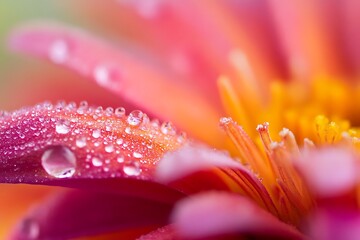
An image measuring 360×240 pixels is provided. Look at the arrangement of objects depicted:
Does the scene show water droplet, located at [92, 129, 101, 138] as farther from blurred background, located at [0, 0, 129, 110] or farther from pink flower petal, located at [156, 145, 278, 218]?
blurred background, located at [0, 0, 129, 110]

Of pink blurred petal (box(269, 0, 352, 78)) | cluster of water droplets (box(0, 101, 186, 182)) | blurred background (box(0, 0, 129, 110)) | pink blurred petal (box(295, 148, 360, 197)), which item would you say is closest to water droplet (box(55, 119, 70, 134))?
cluster of water droplets (box(0, 101, 186, 182))

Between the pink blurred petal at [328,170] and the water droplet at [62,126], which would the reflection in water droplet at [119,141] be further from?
the pink blurred petal at [328,170]

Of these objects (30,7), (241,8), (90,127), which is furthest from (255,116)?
(30,7)

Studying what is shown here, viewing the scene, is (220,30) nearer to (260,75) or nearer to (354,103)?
(260,75)

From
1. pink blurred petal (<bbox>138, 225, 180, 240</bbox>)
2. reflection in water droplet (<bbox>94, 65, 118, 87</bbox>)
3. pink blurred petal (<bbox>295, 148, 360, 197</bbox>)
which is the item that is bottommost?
pink blurred petal (<bbox>295, 148, 360, 197</bbox>)

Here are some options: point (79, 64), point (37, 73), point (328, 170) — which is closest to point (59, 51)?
point (79, 64)

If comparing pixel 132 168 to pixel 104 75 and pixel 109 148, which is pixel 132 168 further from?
pixel 104 75

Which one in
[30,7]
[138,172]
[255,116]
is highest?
[30,7]
